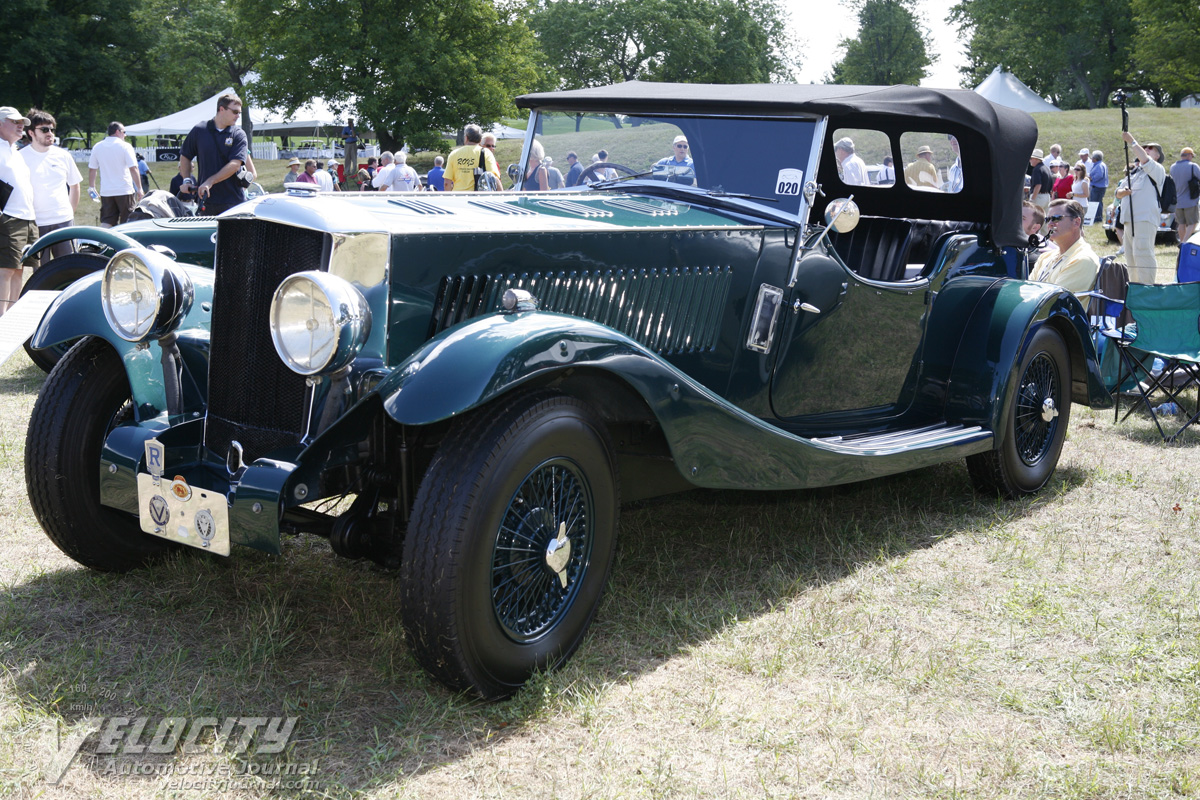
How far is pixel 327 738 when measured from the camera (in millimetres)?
2660

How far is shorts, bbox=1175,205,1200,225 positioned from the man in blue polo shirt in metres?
12.3

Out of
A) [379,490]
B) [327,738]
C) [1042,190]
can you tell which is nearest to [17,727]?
[327,738]

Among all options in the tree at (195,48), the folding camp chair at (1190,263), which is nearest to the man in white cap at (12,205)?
the folding camp chair at (1190,263)

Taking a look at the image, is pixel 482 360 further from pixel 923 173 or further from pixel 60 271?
pixel 60 271

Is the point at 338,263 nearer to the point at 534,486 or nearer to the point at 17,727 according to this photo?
the point at 534,486

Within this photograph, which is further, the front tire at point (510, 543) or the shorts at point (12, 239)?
the shorts at point (12, 239)

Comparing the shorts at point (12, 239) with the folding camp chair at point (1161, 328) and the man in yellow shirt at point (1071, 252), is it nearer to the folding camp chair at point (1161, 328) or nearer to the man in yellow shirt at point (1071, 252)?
the man in yellow shirt at point (1071, 252)

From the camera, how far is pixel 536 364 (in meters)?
2.70

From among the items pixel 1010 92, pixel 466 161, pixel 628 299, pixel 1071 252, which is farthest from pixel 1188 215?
pixel 1010 92

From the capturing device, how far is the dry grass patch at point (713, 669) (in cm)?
256

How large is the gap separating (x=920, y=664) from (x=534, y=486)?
1.42 meters

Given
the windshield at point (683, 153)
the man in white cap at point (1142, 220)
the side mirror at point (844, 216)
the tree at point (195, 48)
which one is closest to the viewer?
the side mirror at point (844, 216)

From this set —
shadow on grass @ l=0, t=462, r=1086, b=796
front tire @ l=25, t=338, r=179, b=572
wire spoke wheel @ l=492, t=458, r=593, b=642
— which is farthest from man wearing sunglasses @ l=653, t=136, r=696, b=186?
front tire @ l=25, t=338, r=179, b=572

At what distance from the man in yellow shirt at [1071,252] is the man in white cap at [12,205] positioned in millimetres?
8088
